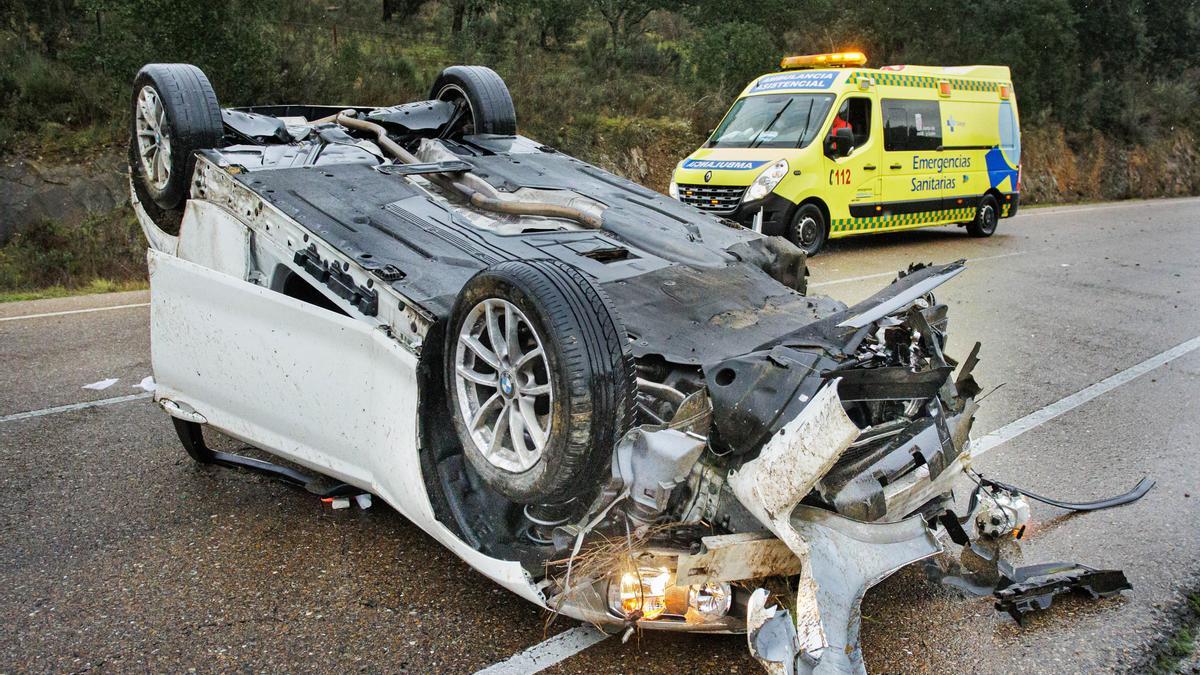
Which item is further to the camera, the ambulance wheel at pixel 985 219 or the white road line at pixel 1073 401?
the ambulance wheel at pixel 985 219

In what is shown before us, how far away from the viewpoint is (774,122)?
37.7 feet

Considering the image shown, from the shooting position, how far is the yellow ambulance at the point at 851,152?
35.7 ft

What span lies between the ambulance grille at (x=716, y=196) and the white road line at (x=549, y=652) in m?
8.20

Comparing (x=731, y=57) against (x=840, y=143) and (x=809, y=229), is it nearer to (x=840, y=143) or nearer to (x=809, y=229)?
(x=840, y=143)

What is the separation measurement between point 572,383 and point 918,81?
11.2m

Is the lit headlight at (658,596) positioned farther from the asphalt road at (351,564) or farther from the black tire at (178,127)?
the black tire at (178,127)

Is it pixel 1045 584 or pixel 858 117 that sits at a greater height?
pixel 858 117

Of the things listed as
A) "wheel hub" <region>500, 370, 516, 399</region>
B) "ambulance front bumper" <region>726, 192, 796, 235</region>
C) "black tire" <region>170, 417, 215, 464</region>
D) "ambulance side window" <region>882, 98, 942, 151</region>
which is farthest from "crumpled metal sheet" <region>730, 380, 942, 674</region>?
"ambulance side window" <region>882, 98, 942, 151</region>

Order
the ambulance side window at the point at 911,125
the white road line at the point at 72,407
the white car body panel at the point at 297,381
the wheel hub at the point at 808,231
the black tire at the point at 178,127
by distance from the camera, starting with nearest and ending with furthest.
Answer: the white car body panel at the point at 297,381, the black tire at the point at 178,127, the white road line at the point at 72,407, the wheel hub at the point at 808,231, the ambulance side window at the point at 911,125

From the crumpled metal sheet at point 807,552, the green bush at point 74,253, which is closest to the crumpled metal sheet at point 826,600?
the crumpled metal sheet at point 807,552

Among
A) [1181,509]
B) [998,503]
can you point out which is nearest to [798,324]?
[998,503]

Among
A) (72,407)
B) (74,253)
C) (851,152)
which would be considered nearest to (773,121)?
(851,152)

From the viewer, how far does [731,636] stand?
3.13 metres

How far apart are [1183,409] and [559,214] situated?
13.7ft
